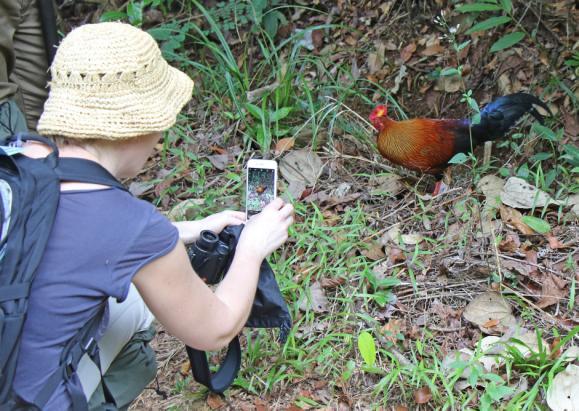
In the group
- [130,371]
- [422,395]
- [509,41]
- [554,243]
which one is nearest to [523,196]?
[554,243]

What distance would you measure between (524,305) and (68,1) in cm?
431

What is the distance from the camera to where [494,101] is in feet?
12.9

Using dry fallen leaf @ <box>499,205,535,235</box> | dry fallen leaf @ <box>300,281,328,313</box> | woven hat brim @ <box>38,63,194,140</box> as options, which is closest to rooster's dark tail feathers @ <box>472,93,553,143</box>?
dry fallen leaf @ <box>499,205,535,235</box>

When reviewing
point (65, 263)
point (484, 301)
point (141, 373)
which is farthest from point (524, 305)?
point (65, 263)

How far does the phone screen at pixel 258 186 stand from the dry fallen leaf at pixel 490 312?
3.43 feet

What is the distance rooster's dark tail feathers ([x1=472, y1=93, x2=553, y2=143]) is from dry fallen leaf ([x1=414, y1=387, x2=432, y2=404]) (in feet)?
5.89

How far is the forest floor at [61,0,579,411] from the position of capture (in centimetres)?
271

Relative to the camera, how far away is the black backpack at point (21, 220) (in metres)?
1.57

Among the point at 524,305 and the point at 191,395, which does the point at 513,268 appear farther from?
the point at 191,395

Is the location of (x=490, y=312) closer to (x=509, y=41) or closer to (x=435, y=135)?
(x=435, y=135)

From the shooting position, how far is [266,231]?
2.08 meters

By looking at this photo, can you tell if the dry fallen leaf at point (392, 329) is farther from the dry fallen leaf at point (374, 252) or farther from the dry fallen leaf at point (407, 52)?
the dry fallen leaf at point (407, 52)

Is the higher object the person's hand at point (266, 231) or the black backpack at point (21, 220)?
the black backpack at point (21, 220)

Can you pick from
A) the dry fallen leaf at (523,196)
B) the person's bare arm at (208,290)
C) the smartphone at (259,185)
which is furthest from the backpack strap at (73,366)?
the dry fallen leaf at (523,196)
